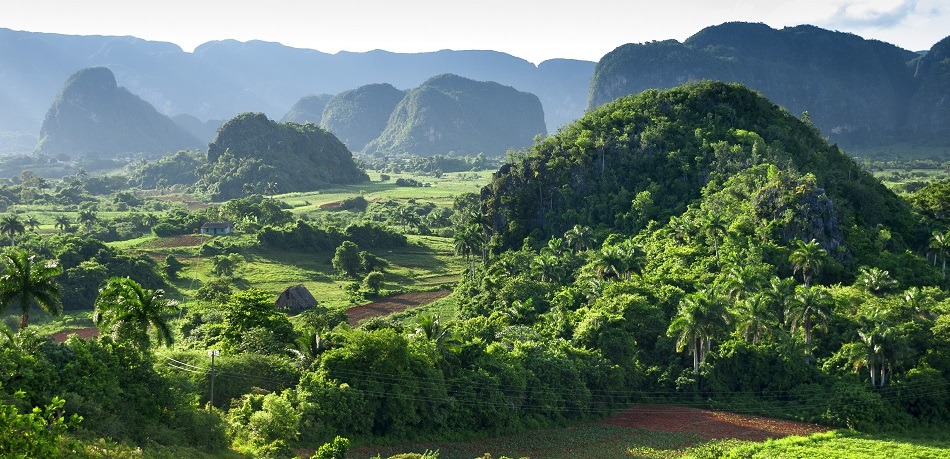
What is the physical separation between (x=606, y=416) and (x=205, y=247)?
80.2 metres

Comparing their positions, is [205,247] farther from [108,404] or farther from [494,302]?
[108,404]

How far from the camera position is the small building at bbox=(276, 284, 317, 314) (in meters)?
83.6

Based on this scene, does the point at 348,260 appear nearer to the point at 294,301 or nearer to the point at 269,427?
the point at 294,301

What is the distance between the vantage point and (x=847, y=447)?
153 ft

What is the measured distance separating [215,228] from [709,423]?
105m

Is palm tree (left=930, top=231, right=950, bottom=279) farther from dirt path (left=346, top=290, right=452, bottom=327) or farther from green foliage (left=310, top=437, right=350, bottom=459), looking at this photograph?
green foliage (left=310, top=437, right=350, bottom=459)

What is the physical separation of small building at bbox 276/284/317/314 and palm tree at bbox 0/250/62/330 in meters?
39.4

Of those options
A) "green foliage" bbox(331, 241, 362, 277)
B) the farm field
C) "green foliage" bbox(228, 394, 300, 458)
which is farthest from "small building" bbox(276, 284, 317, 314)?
"green foliage" bbox(228, 394, 300, 458)

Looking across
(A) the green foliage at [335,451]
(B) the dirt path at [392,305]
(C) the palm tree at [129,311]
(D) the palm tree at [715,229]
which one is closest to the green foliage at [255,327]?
(C) the palm tree at [129,311]

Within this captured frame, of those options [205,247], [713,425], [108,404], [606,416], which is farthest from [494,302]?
[205,247]

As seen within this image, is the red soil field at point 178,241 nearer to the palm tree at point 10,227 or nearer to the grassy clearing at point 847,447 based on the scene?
the palm tree at point 10,227

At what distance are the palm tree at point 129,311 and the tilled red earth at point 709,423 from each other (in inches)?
1265

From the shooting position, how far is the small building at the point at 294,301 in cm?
8357

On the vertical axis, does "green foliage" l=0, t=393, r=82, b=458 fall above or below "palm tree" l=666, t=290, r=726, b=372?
above
